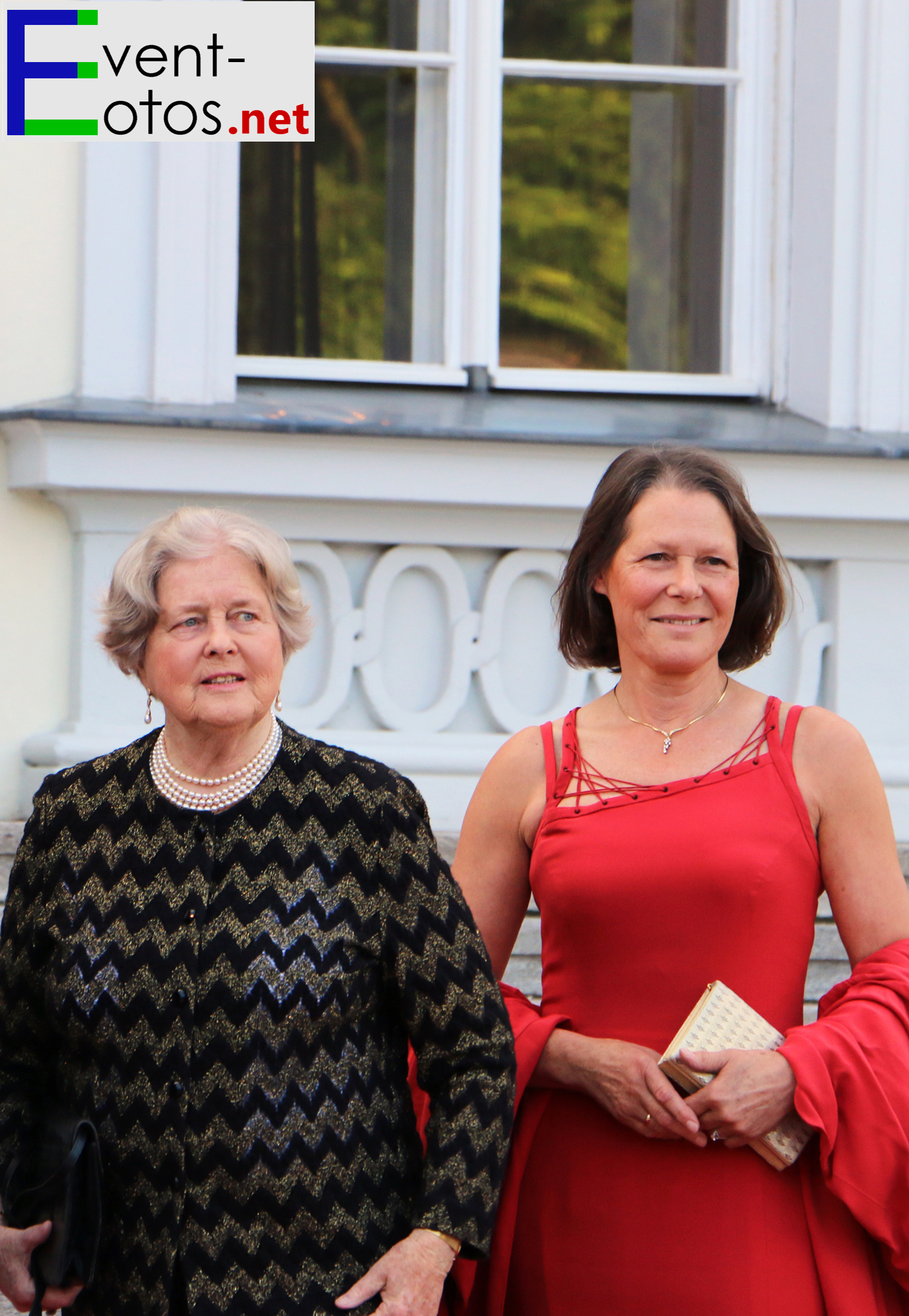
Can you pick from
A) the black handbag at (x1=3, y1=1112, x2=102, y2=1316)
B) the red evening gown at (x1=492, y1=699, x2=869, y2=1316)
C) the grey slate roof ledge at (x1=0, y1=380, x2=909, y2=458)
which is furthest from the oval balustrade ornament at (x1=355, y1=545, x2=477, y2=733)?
the black handbag at (x1=3, y1=1112, x2=102, y2=1316)

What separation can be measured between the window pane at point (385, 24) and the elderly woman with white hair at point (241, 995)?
7.00 feet

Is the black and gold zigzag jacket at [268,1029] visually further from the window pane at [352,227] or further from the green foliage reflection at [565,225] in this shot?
the green foliage reflection at [565,225]

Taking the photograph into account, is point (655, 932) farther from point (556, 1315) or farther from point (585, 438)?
point (585, 438)

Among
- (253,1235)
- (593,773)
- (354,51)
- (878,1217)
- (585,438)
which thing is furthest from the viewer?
(354,51)

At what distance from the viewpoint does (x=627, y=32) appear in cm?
376

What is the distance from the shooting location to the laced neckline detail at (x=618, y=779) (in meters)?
2.05

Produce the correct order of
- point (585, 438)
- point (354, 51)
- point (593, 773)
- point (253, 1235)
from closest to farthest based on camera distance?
1. point (253, 1235)
2. point (593, 773)
3. point (585, 438)
4. point (354, 51)

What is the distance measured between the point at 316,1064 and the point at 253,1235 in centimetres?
21

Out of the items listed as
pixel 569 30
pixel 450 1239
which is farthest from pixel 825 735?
pixel 569 30

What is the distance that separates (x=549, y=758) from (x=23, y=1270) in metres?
0.97

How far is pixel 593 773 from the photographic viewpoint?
6.89 ft

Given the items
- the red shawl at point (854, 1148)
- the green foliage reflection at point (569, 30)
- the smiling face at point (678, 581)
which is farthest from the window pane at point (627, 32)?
the red shawl at point (854, 1148)

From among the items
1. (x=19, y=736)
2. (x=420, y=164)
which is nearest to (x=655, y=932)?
(x=19, y=736)

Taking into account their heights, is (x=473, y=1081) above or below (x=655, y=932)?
below
